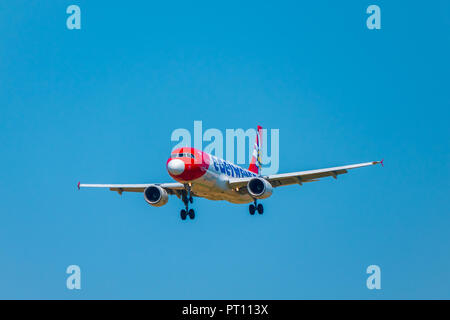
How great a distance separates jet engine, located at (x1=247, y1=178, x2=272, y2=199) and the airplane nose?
714cm

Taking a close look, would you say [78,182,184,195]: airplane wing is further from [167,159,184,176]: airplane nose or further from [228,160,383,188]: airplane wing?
[167,159,184,176]: airplane nose

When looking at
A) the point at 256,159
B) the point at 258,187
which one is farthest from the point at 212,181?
the point at 256,159

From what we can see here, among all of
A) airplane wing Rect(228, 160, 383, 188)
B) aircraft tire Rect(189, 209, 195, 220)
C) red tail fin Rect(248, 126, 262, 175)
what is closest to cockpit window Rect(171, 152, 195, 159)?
airplane wing Rect(228, 160, 383, 188)

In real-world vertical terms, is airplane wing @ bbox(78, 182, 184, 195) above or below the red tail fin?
below

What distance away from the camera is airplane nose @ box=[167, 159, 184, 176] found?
59.9 m

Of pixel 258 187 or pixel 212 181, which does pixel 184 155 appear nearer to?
pixel 212 181


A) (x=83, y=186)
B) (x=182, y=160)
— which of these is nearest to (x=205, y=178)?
(x=182, y=160)

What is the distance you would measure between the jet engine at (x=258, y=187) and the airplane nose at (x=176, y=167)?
23.4 feet

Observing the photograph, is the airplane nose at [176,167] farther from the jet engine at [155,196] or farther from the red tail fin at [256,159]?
the red tail fin at [256,159]

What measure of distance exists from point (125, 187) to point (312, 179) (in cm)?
1638

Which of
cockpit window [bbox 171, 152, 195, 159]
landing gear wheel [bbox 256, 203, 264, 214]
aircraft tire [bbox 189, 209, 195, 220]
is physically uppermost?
cockpit window [bbox 171, 152, 195, 159]
